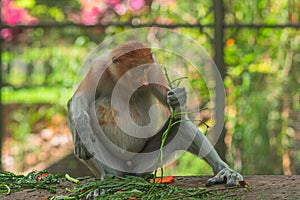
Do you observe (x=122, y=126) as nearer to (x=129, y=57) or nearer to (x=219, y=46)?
(x=129, y=57)

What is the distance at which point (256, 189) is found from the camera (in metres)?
4.34

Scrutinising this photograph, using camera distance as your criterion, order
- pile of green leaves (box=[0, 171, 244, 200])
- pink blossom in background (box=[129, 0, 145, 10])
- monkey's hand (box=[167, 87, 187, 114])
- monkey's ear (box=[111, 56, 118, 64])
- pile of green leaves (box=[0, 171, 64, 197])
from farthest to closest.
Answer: pink blossom in background (box=[129, 0, 145, 10]) → monkey's ear (box=[111, 56, 118, 64]) → pile of green leaves (box=[0, 171, 64, 197]) → monkey's hand (box=[167, 87, 187, 114]) → pile of green leaves (box=[0, 171, 244, 200])

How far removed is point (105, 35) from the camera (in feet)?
23.1

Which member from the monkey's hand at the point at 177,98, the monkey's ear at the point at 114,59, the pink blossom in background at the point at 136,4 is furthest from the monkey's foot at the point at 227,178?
the pink blossom in background at the point at 136,4

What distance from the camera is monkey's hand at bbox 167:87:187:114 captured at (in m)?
4.36

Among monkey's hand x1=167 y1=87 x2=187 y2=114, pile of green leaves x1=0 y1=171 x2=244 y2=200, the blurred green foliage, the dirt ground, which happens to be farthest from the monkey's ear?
the blurred green foliage

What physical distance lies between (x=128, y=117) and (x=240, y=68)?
2539 mm

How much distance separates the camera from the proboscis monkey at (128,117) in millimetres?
4645

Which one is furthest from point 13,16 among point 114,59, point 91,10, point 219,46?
point 114,59

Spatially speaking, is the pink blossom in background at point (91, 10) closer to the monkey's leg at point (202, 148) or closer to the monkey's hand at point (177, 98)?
the monkey's leg at point (202, 148)

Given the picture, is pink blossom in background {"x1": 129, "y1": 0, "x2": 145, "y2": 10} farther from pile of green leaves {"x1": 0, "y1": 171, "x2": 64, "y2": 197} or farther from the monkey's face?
pile of green leaves {"x1": 0, "y1": 171, "x2": 64, "y2": 197}

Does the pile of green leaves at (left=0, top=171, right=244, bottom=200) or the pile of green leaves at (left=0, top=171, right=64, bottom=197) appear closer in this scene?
the pile of green leaves at (left=0, top=171, right=244, bottom=200)

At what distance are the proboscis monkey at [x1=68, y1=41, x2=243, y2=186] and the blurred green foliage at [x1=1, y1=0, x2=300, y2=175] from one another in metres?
2.26

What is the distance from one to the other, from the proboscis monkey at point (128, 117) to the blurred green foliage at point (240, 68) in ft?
7.43
